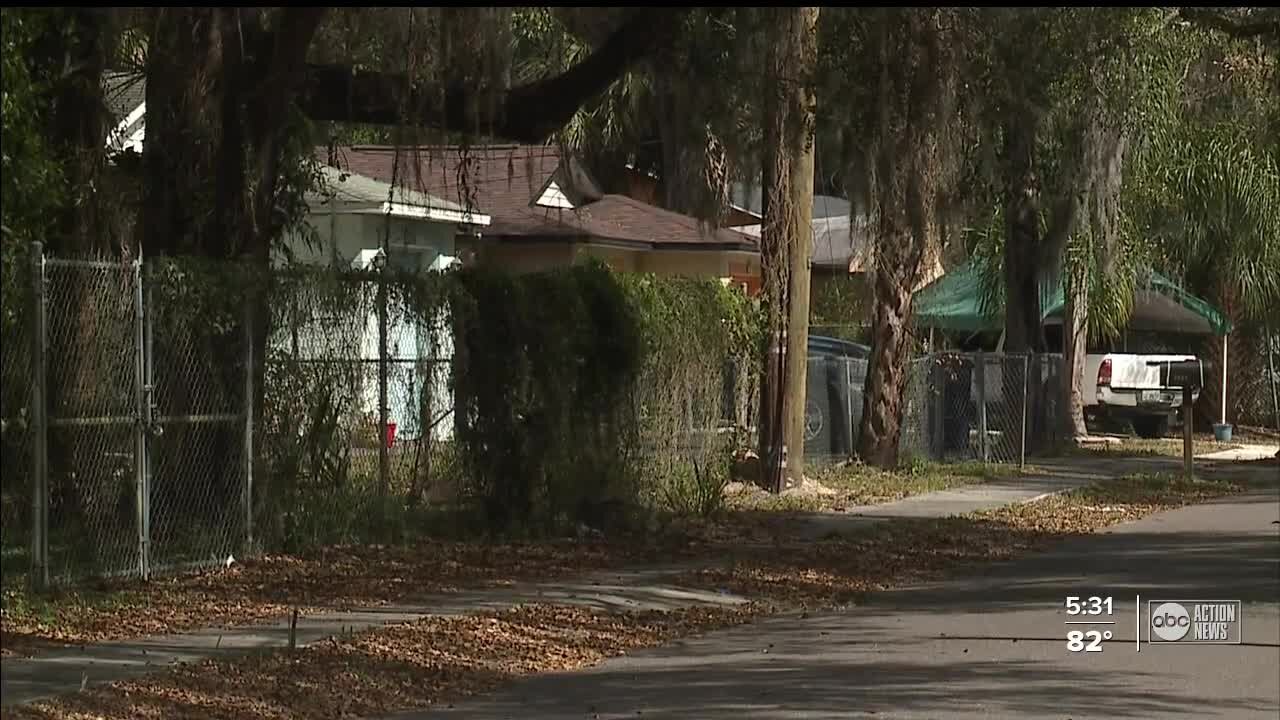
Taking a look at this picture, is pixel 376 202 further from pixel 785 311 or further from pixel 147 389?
pixel 147 389

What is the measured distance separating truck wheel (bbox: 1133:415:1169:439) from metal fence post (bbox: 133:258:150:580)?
89.7 feet

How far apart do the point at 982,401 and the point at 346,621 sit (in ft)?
57.4

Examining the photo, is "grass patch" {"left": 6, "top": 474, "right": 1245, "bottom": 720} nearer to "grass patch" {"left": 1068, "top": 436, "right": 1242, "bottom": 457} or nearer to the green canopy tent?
"grass patch" {"left": 1068, "top": 436, "right": 1242, "bottom": 457}

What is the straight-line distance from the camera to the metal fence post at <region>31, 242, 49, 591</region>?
40.7ft

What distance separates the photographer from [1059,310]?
38000 mm

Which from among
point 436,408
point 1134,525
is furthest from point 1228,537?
point 436,408

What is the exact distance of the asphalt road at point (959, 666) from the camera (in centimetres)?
1023

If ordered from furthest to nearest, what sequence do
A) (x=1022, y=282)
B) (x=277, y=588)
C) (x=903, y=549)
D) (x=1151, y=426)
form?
(x=1151, y=426) < (x=1022, y=282) < (x=903, y=549) < (x=277, y=588)

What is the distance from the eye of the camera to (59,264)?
41.4 ft

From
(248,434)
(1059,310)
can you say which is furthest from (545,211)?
(248,434)

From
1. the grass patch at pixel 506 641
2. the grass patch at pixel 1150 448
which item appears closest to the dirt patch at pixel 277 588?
the grass patch at pixel 506 641

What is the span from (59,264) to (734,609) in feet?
18.1

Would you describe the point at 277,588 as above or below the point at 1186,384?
below

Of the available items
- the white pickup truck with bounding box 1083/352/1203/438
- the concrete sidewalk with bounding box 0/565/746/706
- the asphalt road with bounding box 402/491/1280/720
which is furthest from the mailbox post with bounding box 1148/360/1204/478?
the concrete sidewalk with bounding box 0/565/746/706
